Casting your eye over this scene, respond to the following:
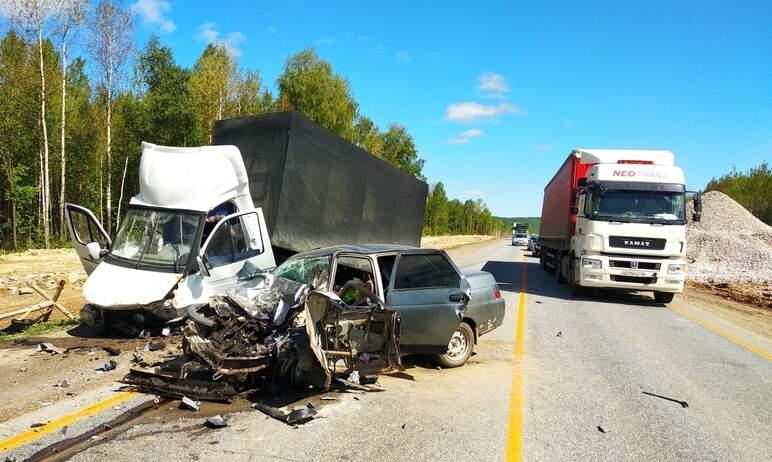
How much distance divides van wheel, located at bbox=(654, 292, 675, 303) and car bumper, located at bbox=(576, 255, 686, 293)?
72cm

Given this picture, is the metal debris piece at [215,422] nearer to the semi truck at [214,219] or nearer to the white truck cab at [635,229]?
the semi truck at [214,219]

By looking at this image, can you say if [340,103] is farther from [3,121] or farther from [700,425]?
[700,425]

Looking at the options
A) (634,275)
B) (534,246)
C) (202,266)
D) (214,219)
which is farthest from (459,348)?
(534,246)

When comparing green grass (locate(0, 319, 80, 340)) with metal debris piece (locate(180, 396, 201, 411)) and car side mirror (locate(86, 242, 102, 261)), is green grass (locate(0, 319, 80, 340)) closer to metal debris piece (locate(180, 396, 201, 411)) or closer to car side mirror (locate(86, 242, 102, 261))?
car side mirror (locate(86, 242, 102, 261))

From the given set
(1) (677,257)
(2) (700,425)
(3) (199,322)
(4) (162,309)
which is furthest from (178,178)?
(1) (677,257)

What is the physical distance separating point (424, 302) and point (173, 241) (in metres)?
4.22

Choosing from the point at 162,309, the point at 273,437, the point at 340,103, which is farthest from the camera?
the point at 340,103

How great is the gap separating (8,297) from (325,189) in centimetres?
832

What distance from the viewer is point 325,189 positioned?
10.6 meters

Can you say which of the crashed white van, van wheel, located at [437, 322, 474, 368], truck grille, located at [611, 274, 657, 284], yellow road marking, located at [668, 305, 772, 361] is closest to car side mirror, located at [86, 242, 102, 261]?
the crashed white van

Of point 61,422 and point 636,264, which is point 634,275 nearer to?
point 636,264

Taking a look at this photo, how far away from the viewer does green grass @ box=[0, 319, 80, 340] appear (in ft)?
25.4

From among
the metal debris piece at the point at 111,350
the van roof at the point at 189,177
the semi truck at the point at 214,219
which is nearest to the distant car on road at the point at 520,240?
the semi truck at the point at 214,219

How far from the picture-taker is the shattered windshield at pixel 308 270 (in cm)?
586
